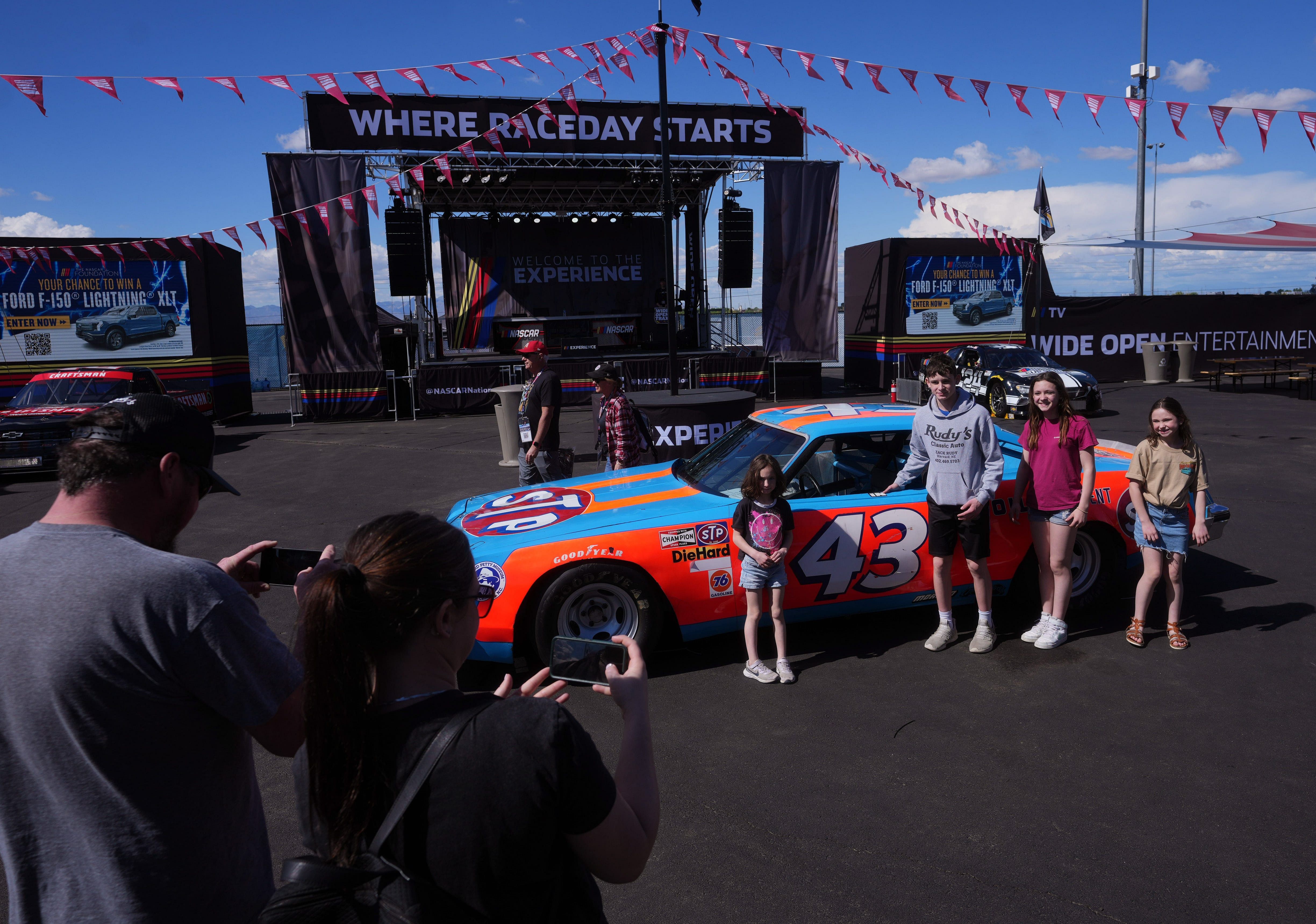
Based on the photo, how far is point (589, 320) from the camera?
27656 millimetres

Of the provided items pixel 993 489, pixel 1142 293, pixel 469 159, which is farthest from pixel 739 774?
pixel 1142 293

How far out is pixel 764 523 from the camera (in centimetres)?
478

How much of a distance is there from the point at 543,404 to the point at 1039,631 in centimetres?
432

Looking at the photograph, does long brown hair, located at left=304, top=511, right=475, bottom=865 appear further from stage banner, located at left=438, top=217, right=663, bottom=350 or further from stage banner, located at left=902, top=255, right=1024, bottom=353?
stage banner, located at left=438, top=217, right=663, bottom=350

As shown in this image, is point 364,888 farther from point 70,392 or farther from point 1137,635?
point 70,392

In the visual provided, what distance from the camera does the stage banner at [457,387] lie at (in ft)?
67.6

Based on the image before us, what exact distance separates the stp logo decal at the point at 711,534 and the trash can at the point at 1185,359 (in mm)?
23702

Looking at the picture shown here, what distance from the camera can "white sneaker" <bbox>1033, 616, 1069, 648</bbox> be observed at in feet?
16.9

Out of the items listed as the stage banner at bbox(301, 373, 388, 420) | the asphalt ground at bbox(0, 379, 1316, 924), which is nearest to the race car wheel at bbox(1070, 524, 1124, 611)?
the asphalt ground at bbox(0, 379, 1316, 924)

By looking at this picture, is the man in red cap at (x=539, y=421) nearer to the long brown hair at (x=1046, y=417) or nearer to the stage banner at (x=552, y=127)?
the long brown hair at (x=1046, y=417)

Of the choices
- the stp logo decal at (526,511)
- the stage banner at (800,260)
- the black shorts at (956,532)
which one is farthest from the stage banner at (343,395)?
the black shorts at (956,532)

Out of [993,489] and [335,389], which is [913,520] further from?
[335,389]

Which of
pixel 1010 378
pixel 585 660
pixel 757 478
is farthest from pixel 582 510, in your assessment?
pixel 1010 378

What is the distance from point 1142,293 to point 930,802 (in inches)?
1109
